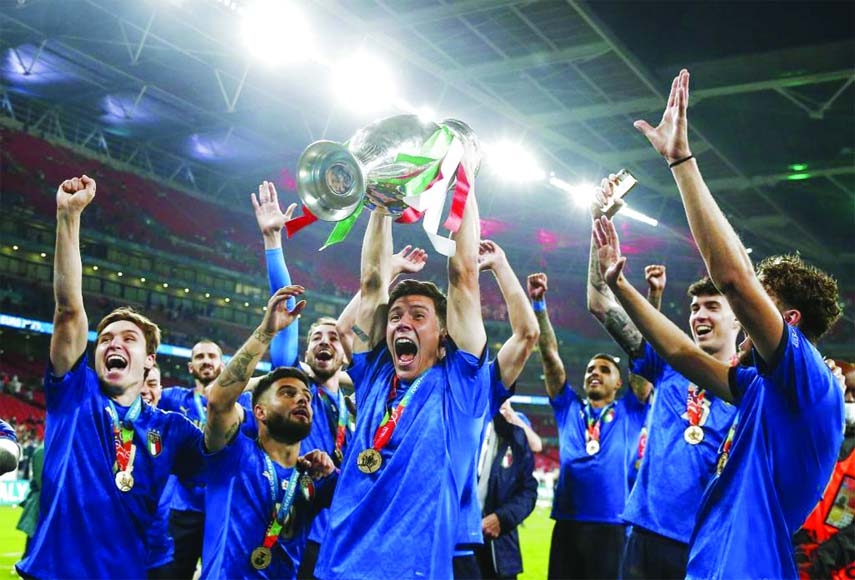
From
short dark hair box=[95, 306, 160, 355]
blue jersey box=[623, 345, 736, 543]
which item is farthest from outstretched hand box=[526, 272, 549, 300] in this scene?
short dark hair box=[95, 306, 160, 355]

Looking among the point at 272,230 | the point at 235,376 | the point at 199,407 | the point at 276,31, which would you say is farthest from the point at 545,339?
the point at 276,31

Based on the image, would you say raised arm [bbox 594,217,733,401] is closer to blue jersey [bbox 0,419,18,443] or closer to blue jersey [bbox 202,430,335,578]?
blue jersey [bbox 202,430,335,578]

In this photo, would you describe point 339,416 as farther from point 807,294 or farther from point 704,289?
point 807,294

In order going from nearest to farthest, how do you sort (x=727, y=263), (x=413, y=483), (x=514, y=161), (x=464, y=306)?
(x=727, y=263) → (x=413, y=483) → (x=464, y=306) → (x=514, y=161)

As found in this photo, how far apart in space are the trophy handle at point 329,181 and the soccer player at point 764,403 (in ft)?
3.83

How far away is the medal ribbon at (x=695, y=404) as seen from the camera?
4.04 meters

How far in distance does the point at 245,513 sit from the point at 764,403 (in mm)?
2391

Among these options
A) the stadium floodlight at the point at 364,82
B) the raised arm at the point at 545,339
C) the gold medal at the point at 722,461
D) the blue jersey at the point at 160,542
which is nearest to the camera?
the gold medal at the point at 722,461

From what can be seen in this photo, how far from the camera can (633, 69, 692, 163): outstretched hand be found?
271cm

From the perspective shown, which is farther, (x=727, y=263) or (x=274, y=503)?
(x=274, y=503)

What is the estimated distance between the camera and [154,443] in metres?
3.77

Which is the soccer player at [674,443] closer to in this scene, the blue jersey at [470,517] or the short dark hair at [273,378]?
the blue jersey at [470,517]

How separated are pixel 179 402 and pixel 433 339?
3120mm

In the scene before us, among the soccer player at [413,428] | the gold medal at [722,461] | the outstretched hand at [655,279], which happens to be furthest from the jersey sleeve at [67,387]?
the outstretched hand at [655,279]
